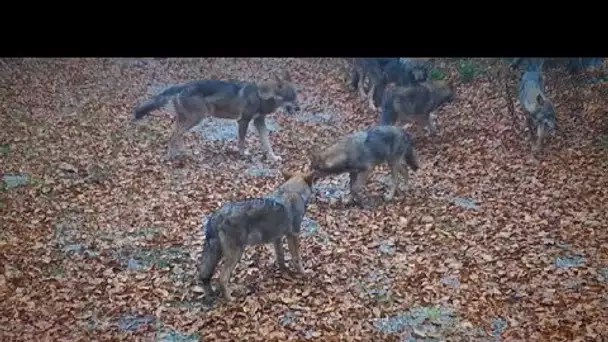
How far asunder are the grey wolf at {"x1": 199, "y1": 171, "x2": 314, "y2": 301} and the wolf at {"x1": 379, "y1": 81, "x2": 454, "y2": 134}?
87.5 inches

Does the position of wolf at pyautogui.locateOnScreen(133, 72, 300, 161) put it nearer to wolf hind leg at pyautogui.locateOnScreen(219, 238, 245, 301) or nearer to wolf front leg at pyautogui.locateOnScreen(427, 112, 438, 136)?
wolf front leg at pyautogui.locateOnScreen(427, 112, 438, 136)

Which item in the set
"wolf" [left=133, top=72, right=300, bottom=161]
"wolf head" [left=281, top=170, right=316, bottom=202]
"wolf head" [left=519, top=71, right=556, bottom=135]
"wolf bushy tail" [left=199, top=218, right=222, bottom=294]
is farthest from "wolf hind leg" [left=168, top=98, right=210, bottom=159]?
"wolf head" [left=519, top=71, right=556, bottom=135]

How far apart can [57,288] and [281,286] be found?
1.21 metres

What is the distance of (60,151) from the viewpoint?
593 cm

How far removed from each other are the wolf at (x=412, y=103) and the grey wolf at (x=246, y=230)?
2.22m

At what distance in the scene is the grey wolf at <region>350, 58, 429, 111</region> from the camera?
6.81 meters

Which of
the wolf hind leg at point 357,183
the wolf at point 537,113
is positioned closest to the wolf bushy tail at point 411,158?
the wolf hind leg at point 357,183

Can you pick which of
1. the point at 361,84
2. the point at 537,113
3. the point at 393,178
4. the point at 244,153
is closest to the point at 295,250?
the point at 393,178

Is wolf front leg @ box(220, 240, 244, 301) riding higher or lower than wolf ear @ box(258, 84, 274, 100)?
lower

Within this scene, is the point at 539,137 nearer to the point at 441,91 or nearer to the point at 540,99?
the point at 540,99

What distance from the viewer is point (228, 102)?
5.89 m

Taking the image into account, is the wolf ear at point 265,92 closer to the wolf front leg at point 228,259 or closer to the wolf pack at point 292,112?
the wolf pack at point 292,112
